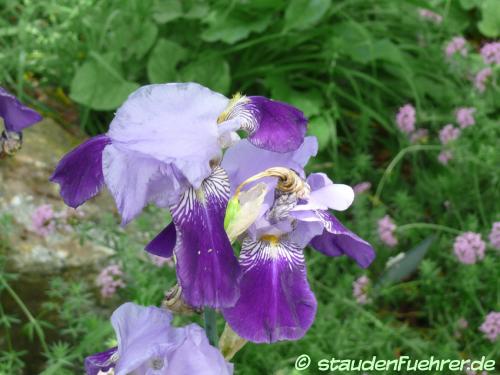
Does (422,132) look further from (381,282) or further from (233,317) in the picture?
(233,317)

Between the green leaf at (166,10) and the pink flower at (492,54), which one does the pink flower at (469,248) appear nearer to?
the pink flower at (492,54)

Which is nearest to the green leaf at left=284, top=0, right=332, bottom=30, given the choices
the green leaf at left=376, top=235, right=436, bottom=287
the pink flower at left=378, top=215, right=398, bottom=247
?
the pink flower at left=378, top=215, right=398, bottom=247

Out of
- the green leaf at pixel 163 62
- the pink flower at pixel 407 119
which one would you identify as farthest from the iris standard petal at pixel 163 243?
the green leaf at pixel 163 62

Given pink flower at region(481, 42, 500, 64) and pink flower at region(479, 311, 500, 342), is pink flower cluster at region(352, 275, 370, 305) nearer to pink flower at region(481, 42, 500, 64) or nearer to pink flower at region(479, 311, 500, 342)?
pink flower at region(479, 311, 500, 342)

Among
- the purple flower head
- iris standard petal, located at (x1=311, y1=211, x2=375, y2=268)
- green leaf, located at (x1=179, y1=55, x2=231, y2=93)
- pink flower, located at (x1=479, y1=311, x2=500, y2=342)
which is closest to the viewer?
iris standard petal, located at (x1=311, y1=211, x2=375, y2=268)

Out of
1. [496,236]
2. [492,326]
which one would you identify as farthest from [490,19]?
[492,326]
